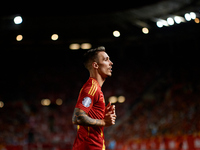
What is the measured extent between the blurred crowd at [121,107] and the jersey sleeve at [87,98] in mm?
10541

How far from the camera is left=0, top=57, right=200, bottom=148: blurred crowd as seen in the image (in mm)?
16828

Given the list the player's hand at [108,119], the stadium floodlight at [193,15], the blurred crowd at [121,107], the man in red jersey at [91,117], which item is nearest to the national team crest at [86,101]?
the man in red jersey at [91,117]

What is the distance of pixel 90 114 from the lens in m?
3.95

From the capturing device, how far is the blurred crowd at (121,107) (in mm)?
16828

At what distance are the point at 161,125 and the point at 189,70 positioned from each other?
180 inches

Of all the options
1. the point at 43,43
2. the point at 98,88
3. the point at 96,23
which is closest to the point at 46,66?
the point at 43,43

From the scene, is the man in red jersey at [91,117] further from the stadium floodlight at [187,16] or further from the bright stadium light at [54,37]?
the bright stadium light at [54,37]

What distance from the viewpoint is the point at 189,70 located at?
63.6ft

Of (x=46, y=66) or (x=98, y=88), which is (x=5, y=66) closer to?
(x=46, y=66)

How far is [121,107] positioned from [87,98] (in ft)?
62.1

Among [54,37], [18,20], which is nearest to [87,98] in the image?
[18,20]

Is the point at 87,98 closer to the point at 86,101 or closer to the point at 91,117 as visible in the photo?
the point at 86,101

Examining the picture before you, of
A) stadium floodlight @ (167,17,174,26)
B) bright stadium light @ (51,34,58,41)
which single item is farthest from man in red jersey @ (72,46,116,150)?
bright stadium light @ (51,34,58,41)

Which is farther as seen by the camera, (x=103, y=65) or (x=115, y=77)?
(x=115, y=77)
